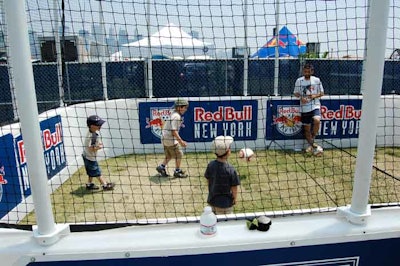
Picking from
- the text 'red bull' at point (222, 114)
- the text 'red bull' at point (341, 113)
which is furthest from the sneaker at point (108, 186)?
the text 'red bull' at point (341, 113)

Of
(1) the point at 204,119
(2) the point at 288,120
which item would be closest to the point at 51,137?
(1) the point at 204,119

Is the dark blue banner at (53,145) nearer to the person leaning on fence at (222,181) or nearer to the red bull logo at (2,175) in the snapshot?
the red bull logo at (2,175)

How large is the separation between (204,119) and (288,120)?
191 cm

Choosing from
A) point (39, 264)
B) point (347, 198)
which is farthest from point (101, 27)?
point (347, 198)

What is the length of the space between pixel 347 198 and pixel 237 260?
4.18 meters

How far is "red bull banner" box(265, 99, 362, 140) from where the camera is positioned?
319 inches

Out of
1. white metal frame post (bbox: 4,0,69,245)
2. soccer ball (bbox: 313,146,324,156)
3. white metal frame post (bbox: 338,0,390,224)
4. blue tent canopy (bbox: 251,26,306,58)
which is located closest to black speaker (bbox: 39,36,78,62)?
white metal frame post (bbox: 4,0,69,245)

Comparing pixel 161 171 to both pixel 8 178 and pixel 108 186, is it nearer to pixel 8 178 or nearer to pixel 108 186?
pixel 108 186

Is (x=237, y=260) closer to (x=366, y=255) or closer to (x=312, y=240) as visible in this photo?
(x=312, y=240)

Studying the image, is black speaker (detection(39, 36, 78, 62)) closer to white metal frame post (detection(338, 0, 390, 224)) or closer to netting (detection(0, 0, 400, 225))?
netting (detection(0, 0, 400, 225))

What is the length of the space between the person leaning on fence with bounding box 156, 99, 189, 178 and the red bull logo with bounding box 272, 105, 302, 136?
2.65 meters

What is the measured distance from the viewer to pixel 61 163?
20.6 feet

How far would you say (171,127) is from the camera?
20.4ft

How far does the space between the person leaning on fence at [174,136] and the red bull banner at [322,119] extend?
2.58 meters
